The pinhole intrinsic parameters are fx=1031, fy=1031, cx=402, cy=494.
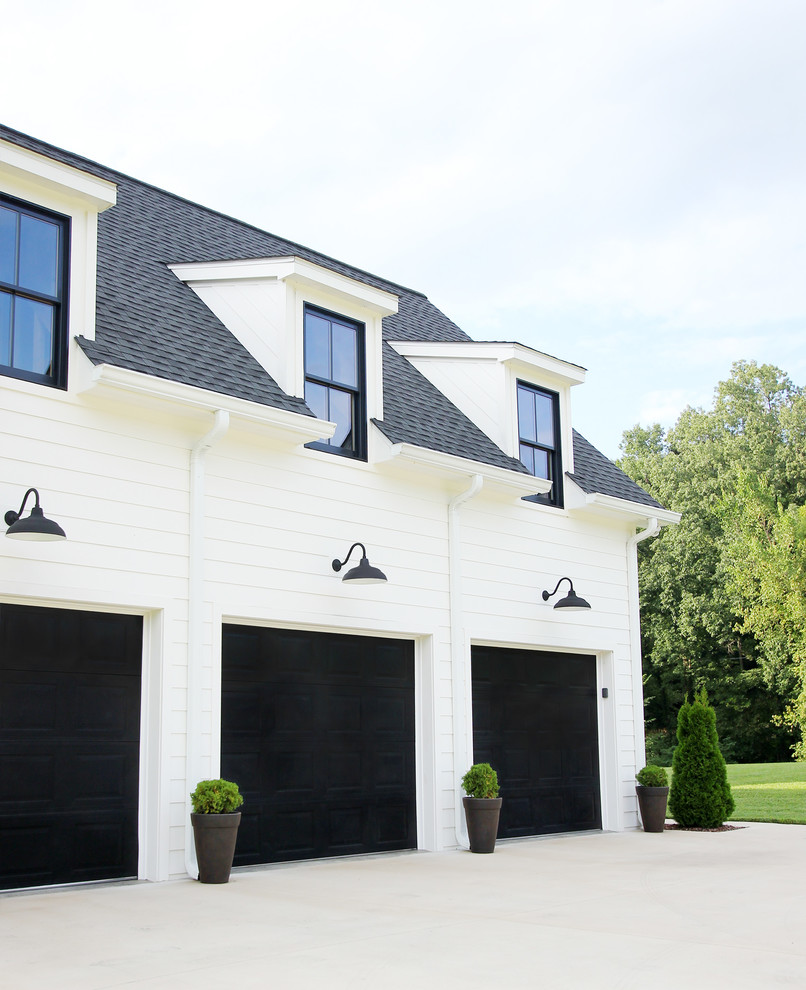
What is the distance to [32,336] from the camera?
331 inches

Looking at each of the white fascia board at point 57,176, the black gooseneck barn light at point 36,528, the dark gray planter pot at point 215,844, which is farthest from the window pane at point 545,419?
the black gooseneck barn light at point 36,528

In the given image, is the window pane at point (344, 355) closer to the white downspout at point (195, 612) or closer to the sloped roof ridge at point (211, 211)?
the sloped roof ridge at point (211, 211)

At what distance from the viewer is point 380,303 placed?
11227 mm

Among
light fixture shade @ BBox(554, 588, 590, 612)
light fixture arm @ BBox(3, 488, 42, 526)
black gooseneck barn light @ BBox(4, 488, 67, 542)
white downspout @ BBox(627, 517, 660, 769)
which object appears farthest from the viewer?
white downspout @ BBox(627, 517, 660, 769)

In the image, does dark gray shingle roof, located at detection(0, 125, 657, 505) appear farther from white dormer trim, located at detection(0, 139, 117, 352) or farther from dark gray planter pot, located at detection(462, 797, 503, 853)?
dark gray planter pot, located at detection(462, 797, 503, 853)

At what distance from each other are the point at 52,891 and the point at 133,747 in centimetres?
128

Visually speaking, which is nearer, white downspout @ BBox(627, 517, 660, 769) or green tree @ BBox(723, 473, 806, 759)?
white downspout @ BBox(627, 517, 660, 769)

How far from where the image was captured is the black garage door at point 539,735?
11.9 meters

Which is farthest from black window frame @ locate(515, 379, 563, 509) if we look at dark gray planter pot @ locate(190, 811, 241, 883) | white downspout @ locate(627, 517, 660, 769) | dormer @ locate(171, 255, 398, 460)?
dark gray planter pot @ locate(190, 811, 241, 883)

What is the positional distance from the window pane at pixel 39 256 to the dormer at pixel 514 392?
18.7 feet

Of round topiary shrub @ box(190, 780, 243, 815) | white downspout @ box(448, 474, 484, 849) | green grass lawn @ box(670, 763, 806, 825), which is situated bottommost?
green grass lawn @ box(670, 763, 806, 825)

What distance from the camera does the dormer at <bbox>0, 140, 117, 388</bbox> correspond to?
8.27m

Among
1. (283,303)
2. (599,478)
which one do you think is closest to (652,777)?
(599,478)

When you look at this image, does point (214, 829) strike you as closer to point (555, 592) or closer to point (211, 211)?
point (555, 592)
